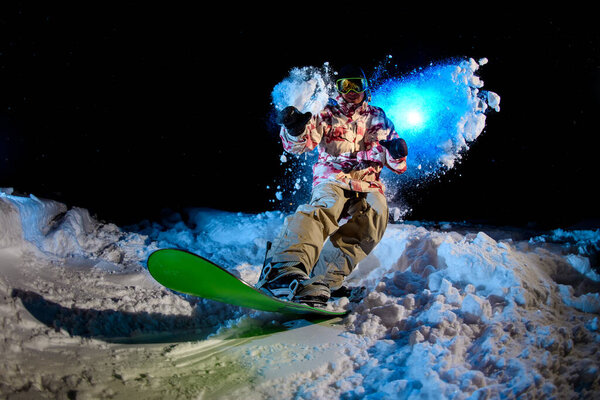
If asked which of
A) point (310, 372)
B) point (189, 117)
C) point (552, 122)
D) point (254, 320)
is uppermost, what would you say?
point (552, 122)

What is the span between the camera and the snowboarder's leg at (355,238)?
2928mm

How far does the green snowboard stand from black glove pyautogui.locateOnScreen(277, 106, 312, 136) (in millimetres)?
1386

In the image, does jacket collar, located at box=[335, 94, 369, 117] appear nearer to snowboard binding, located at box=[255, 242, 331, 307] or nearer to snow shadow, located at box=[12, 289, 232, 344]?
snowboard binding, located at box=[255, 242, 331, 307]

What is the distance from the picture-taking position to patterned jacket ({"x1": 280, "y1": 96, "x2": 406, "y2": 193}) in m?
3.04

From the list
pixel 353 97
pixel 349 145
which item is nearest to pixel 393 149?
pixel 349 145

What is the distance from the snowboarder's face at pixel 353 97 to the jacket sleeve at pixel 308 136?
26cm

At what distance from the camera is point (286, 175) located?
7617 millimetres

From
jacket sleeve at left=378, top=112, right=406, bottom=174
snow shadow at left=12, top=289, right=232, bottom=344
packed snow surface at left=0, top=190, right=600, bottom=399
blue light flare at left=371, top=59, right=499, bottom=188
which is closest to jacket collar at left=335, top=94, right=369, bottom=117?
jacket sleeve at left=378, top=112, right=406, bottom=174

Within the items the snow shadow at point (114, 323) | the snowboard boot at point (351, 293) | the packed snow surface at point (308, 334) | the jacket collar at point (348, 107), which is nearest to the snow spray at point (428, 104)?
the jacket collar at point (348, 107)

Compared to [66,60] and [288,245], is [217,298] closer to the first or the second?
[288,245]

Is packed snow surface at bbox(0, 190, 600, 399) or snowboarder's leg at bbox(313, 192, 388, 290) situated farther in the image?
snowboarder's leg at bbox(313, 192, 388, 290)

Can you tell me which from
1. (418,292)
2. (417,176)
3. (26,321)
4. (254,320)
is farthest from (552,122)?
(26,321)

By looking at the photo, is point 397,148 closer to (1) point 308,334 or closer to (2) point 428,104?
(1) point 308,334

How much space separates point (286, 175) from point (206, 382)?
6223 mm
